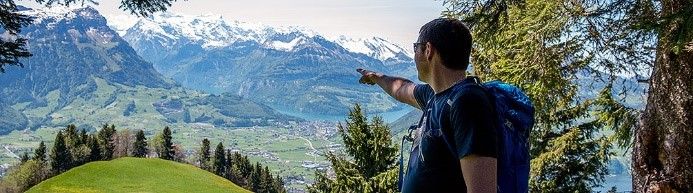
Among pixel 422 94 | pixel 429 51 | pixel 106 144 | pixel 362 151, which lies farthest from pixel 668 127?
pixel 106 144

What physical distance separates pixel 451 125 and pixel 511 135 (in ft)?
0.95

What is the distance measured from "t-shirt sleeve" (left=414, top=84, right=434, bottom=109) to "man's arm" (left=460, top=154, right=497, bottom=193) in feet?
3.84

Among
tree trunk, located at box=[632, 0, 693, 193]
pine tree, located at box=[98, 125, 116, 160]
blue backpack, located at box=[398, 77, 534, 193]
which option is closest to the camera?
blue backpack, located at box=[398, 77, 534, 193]

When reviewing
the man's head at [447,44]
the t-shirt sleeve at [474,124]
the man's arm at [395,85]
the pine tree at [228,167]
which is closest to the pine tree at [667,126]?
the man's arm at [395,85]

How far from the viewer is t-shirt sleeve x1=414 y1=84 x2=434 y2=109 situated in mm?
3736

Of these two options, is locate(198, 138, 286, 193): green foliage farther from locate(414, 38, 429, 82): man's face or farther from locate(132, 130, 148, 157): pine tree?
locate(414, 38, 429, 82): man's face

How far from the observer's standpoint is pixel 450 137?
2.74 metres

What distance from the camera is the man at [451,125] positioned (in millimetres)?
2570

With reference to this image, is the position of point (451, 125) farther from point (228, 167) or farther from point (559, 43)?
point (228, 167)

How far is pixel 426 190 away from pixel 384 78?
1551 millimetres

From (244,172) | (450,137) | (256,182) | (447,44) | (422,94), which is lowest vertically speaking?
(256,182)

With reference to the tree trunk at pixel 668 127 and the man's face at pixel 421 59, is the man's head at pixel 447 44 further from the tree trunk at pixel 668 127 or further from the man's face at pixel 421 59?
the tree trunk at pixel 668 127

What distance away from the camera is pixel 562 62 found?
834 centimetres

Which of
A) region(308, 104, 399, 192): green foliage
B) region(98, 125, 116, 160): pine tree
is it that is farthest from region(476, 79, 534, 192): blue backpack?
region(98, 125, 116, 160): pine tree
